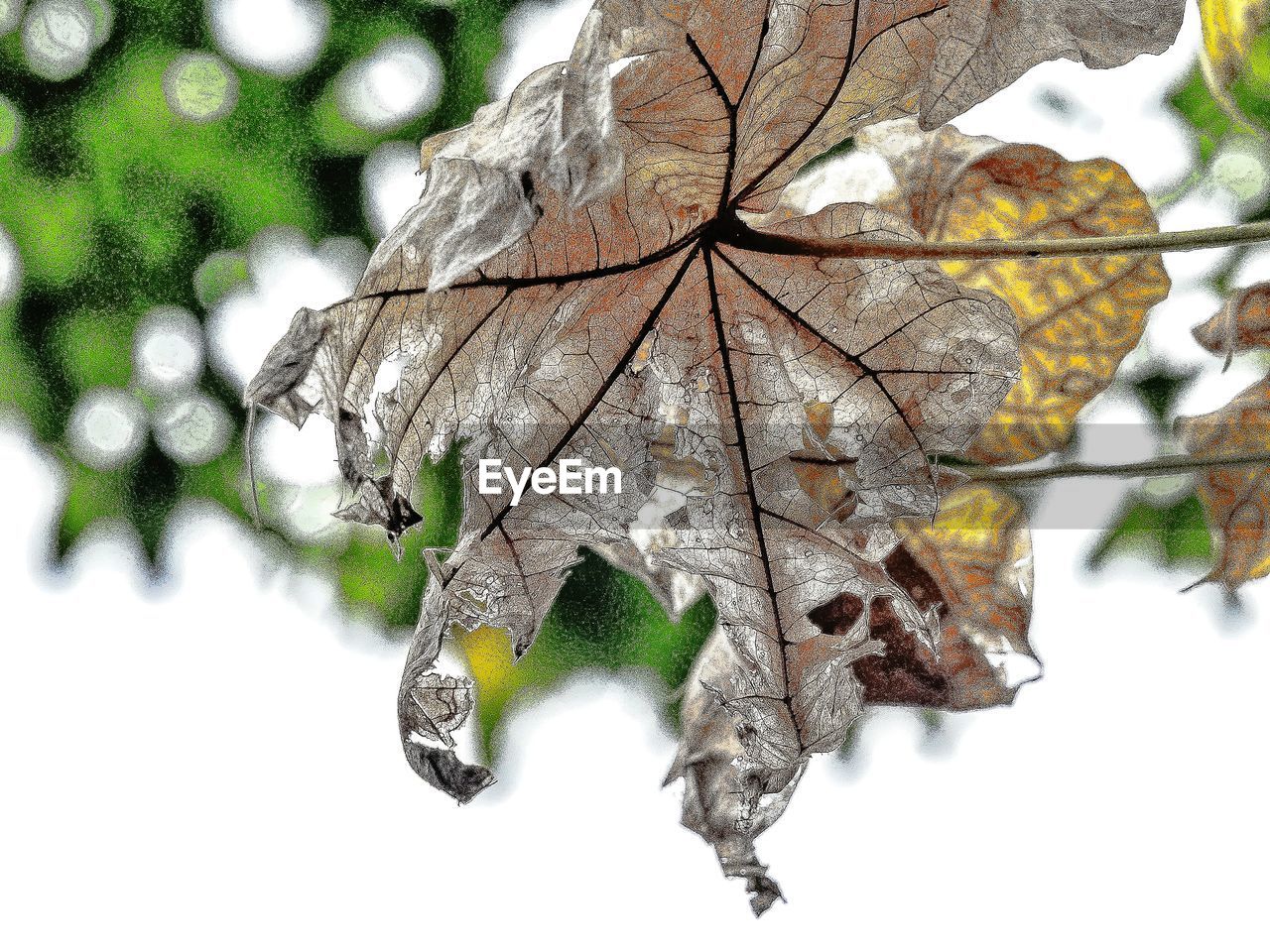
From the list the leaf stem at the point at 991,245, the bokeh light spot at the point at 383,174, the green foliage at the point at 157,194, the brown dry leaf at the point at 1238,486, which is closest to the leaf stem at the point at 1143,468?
the brown dry leaf at the point at 1238,486

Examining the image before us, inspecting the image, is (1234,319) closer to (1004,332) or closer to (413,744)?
(1004,332)

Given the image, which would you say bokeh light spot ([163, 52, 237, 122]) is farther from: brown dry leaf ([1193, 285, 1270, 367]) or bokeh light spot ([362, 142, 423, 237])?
brown dry leaf ([1193, 285, 1270, 367])

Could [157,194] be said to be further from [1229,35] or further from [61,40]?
[1229,35]

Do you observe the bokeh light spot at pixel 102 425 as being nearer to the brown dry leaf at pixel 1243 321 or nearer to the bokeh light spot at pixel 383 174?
the bokeh light spot at pixel 383 174

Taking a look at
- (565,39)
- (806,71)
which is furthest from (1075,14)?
(565,39)

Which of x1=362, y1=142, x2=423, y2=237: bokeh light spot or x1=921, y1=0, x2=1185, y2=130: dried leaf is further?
x1=362, y1=142, x2=423, y2=237: bokeh light spot

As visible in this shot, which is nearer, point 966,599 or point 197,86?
point 966,599

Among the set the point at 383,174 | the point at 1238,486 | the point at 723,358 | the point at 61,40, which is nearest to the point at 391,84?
the point at 383,174

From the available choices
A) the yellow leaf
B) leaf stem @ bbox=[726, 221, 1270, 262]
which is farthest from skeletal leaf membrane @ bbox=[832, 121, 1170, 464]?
leaf stem @ bbox=[726, 221, 1270, 262]
